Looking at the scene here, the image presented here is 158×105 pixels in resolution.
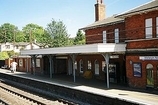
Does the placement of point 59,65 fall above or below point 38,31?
below

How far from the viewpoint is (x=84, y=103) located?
15.3 metres

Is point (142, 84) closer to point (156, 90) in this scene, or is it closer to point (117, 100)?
point (156, 90)

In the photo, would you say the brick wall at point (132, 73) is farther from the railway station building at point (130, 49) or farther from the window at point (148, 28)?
the window at point (148, 28)

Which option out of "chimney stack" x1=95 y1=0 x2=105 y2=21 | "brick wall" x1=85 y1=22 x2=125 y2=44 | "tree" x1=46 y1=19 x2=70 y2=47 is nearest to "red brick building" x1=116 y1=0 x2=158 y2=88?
"brick wall" x1=85 y1=22 x2=125 y2=44

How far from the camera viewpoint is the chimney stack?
3055 centimetres

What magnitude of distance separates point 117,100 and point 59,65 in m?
21.1

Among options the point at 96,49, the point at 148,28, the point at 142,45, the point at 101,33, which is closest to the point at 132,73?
the point at 142,45

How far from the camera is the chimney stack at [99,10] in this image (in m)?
30.5

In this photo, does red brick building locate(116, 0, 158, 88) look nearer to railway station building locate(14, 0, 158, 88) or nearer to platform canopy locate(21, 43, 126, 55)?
railway station building locate(14, 0, 158, 88)

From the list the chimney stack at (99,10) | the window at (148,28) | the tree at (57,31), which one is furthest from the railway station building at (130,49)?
the tree at (57,31)

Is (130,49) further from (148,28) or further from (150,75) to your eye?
(150,75)

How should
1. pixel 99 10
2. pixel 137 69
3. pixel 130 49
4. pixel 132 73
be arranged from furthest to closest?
pixel 99 10 → pixel 130 49 → pixel 132 73 → pixel 137 69

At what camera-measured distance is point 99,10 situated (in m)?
30.8

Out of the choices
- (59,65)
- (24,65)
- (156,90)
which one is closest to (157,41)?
(156,90)
